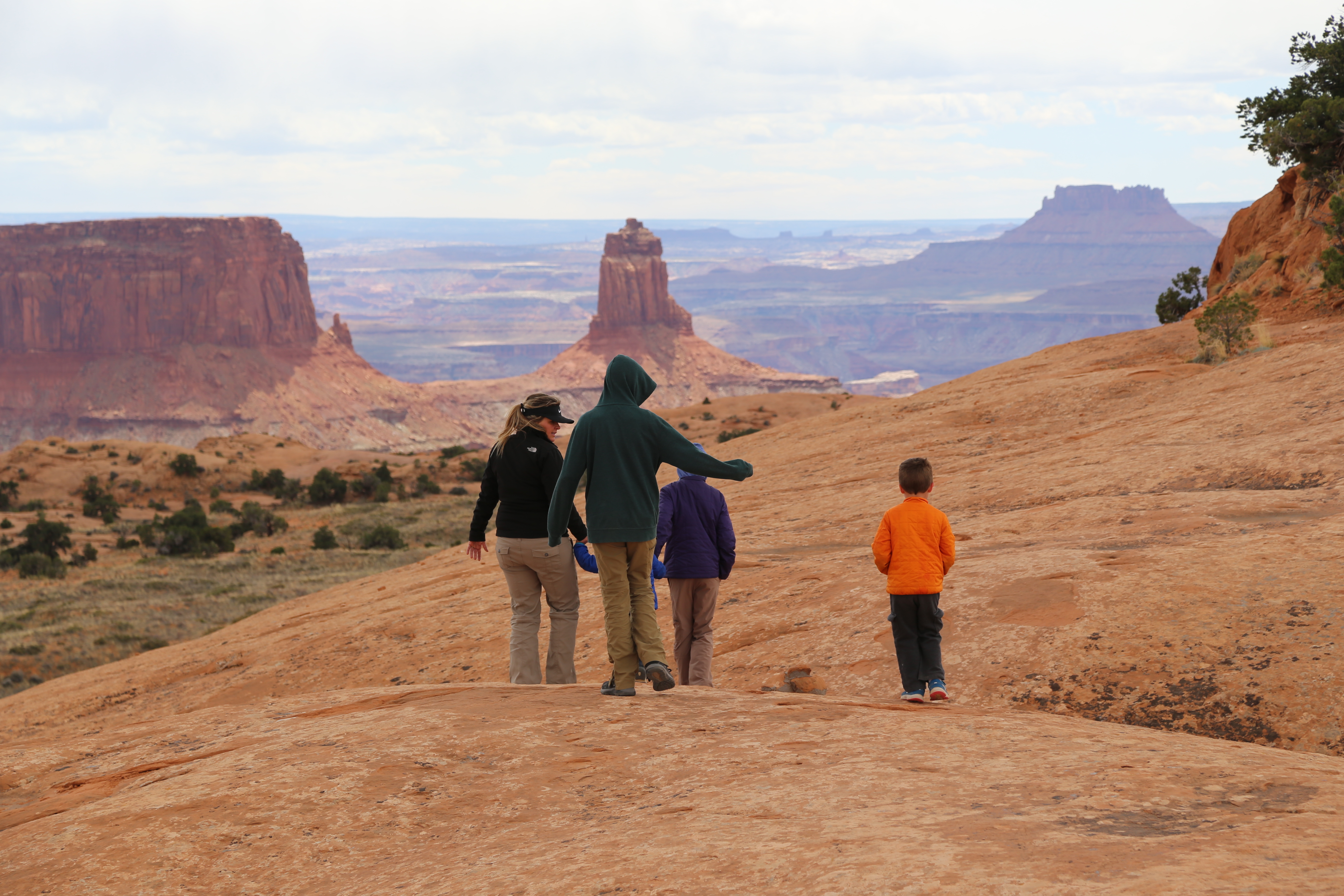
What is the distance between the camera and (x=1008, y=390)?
1764 centimetres

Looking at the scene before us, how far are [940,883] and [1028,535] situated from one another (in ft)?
Answer: 21.9

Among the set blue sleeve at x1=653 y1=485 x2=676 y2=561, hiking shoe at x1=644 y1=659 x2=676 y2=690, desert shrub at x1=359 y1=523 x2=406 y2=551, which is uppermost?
blue sleeve at x1=653 y1=485 x2=676 y2=561

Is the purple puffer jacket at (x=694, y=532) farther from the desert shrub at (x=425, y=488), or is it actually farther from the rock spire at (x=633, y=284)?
the rock spire at (x=633, y=284)

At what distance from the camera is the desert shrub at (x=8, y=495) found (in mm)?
39969

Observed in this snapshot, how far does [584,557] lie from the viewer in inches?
259

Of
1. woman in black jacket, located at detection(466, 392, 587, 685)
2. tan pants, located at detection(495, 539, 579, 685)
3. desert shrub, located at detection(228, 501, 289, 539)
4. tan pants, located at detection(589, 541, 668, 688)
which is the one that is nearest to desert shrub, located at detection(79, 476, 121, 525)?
desert shrub, located at detection(228, 501, 289, 539)

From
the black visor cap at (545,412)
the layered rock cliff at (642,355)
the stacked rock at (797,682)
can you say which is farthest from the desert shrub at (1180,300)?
the layered rock cliff at (642,355)

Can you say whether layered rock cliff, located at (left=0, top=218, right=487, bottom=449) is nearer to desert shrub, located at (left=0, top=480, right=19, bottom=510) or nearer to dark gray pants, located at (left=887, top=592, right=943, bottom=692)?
desert shrub, located at (left=0, top=480, right=19, bottom=510)

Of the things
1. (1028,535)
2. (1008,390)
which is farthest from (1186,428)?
(1008,390)

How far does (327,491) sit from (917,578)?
37.7 m

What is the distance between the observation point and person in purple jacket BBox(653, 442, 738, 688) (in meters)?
6.59

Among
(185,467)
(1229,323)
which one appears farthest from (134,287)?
(1229,323)

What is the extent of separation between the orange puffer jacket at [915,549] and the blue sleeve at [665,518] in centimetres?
127

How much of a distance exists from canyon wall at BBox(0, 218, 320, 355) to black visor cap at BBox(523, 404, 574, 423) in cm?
11339
